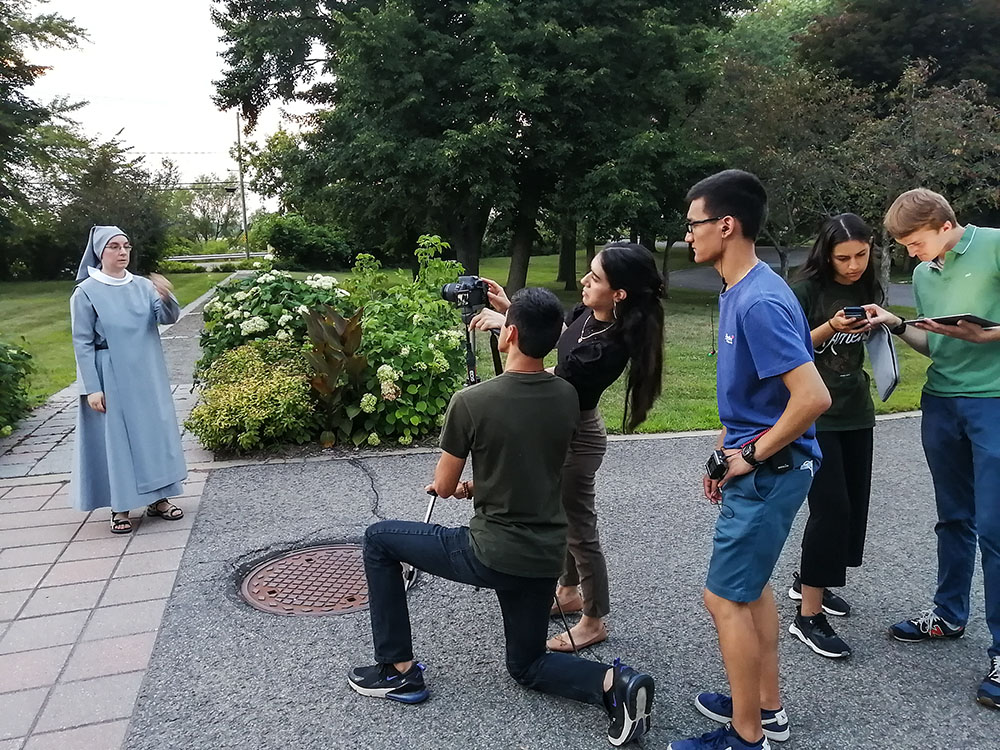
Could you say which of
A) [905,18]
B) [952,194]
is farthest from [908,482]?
[905,18]

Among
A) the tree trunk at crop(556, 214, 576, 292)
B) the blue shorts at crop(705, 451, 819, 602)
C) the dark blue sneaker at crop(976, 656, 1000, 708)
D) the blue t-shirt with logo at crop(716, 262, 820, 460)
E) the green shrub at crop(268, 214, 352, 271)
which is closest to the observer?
the blue t-shirt with logo at crop(716, 262, 820, 460)

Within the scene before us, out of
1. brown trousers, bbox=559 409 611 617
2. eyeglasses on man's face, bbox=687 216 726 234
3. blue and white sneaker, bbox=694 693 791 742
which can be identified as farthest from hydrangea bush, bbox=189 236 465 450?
eyeglasses on man's face, bbox=687 216 726 234

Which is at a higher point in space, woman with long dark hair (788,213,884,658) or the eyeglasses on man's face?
the eyeglasses on man's face

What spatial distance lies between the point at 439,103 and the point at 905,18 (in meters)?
15.5

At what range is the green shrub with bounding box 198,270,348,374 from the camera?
7.15 m

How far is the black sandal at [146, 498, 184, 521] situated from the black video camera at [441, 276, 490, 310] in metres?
2.67

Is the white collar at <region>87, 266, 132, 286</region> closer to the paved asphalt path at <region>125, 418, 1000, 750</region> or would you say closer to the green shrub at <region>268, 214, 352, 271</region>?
the paved asphalt path at <region>125, 418, 1000, 750</region>

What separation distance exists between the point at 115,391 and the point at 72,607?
4.47ft

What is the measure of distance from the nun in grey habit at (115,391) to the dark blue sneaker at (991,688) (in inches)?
167

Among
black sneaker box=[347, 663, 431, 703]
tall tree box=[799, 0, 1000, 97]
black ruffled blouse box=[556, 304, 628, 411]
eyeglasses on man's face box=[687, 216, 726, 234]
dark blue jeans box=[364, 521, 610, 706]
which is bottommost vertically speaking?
black sneaker box=[347, 663, 431, 703]

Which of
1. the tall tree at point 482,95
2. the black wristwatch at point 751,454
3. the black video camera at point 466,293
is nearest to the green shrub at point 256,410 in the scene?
the black video camera at point 466,293

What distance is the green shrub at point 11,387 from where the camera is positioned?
6.74m

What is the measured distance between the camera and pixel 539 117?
59.3ft

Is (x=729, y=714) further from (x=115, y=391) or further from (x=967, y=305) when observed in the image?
(x=115, y=391)
